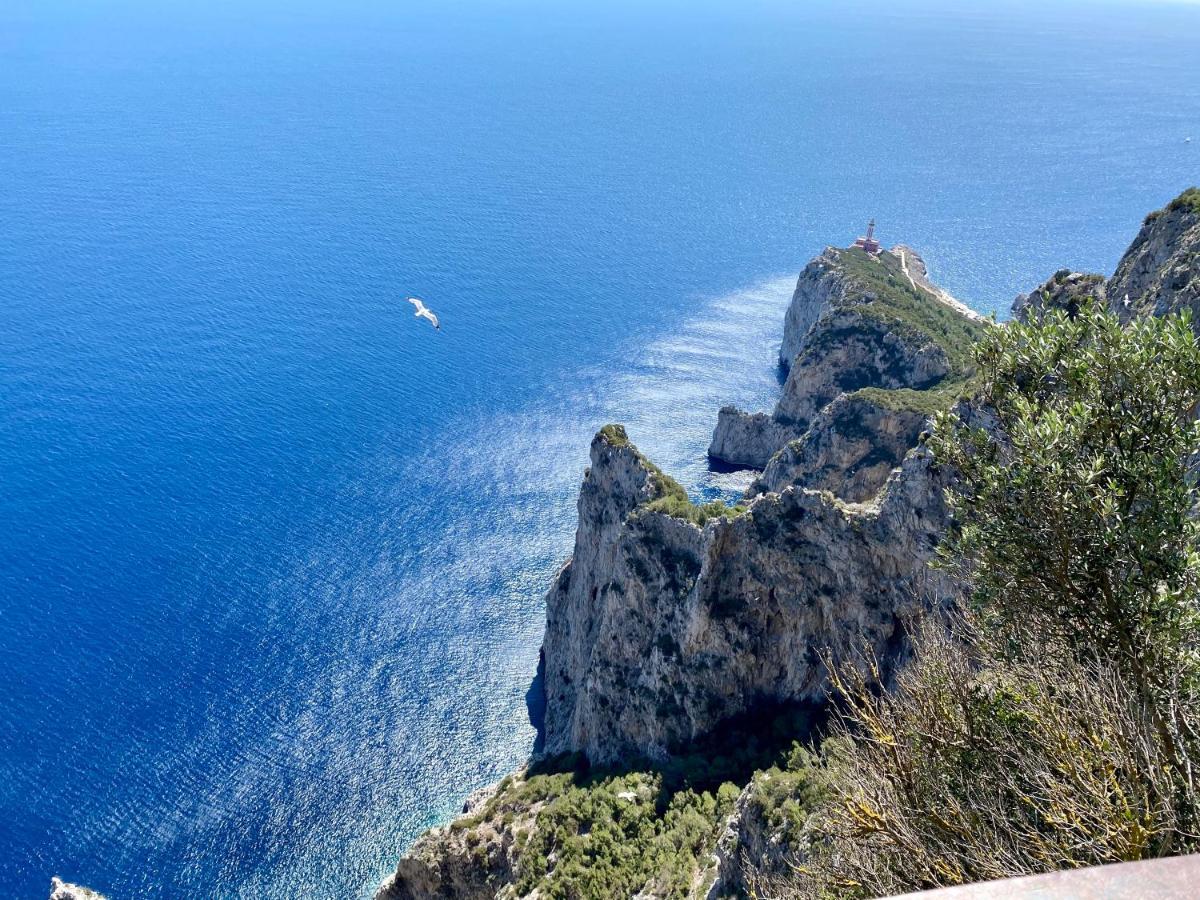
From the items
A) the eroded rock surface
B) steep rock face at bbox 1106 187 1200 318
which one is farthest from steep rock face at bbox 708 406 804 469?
the eroded rock surface

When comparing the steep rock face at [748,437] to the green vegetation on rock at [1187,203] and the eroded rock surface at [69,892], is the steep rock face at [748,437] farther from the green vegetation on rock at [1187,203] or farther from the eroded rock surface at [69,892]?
the eroded rock surface at [69,892]

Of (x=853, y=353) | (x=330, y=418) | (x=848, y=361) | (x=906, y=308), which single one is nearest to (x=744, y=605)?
(x=848, y=361)

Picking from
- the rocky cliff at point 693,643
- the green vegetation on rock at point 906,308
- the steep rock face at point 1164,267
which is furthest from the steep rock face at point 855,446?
the steep rock face at point 1164,267

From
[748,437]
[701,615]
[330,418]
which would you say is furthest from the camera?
[330,418]

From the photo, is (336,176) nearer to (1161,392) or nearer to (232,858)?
(232,858)

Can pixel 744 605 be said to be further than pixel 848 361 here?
No

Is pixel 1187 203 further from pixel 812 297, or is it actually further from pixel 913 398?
pixel 812 297

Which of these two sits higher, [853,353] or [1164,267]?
[853,353]

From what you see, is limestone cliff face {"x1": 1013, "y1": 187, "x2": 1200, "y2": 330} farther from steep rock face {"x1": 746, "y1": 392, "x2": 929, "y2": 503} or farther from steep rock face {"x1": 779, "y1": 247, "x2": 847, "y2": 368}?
steep rock face {"x1": 779, "y1": 247, "x2": 847, "y2": 368}
